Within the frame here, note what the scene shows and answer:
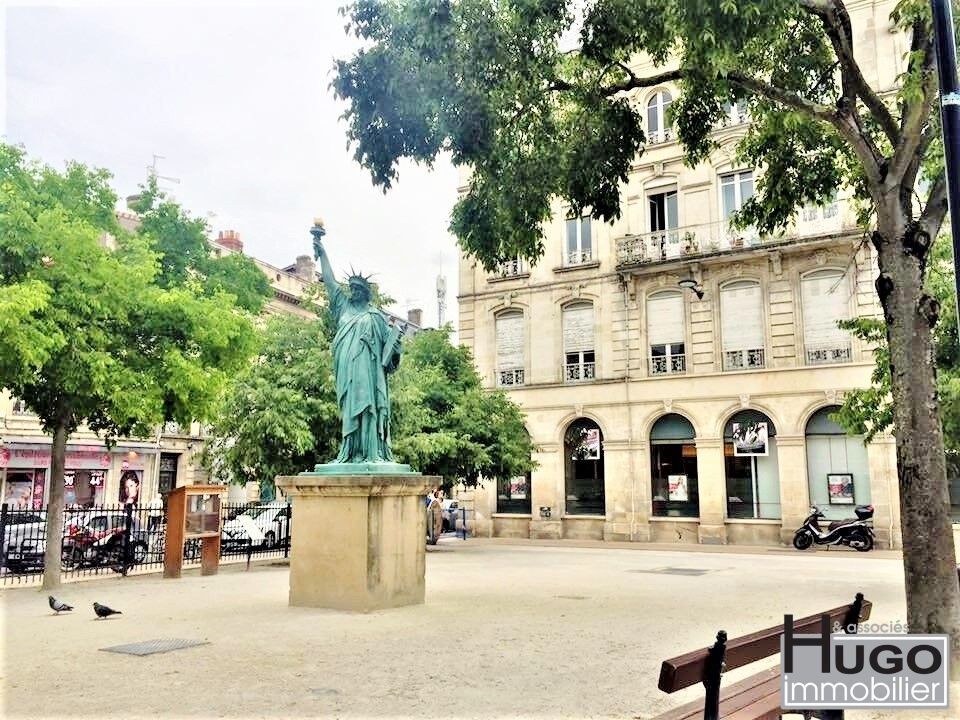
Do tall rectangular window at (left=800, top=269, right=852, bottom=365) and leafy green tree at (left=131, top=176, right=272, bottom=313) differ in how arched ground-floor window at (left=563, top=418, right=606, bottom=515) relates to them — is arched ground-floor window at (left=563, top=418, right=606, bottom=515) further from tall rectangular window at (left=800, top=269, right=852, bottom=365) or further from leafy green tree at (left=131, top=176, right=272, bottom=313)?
leafy green tree at (left=131, top=176, right=272, bottom=313)

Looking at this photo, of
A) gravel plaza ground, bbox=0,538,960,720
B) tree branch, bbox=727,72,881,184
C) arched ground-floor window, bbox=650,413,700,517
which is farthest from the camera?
arched ground-floor window, bbox=650,413,700,517

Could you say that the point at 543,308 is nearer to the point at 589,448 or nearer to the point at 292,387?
the point at 589,448

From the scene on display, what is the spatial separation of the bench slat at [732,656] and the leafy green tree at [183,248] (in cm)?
1899

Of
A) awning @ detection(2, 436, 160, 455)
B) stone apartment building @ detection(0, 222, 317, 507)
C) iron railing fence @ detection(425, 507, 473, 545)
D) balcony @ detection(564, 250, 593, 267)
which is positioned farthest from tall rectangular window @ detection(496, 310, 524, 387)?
awning @ detection(2, 436, 160, 455)

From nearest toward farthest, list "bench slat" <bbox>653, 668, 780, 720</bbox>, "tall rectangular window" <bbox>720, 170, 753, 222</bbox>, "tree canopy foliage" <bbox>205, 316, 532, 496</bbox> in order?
"bench slat" <bbox>653, 668, 780, 720</bbox> < "tree canopy foliage" <bbox>205, 316, 532, 496</bbox> < "tall rectangular window" <bbox>720, 170, 753, 222</bbox>

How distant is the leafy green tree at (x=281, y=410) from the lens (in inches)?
679

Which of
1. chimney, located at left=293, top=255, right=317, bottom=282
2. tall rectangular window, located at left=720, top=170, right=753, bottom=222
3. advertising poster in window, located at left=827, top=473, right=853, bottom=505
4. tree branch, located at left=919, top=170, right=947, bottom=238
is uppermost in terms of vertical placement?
chimney, located at left=293, top=255, right=317, bottom=282

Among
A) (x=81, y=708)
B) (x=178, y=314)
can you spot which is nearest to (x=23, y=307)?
(x=178, y=314)

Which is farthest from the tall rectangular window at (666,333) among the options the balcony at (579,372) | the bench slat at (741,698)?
the bench slat at (741,698)

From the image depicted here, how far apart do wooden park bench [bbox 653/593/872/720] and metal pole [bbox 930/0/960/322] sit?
259cm

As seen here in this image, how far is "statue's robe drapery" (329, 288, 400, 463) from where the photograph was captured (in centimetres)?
1075

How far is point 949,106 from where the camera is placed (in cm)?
560

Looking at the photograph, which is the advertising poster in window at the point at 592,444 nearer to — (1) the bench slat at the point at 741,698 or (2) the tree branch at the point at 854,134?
(2) the tree branch at the point at 854,134

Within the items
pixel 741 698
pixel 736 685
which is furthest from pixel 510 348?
pixel 741 698
